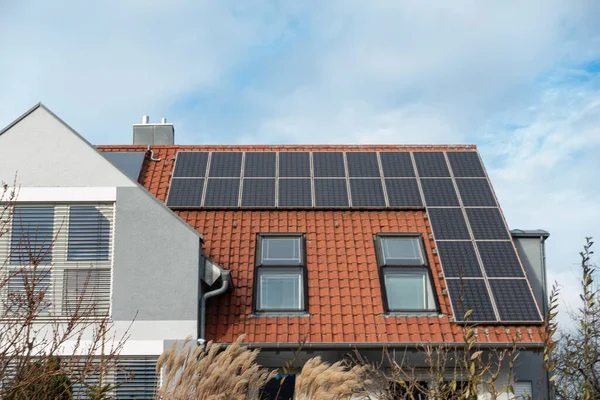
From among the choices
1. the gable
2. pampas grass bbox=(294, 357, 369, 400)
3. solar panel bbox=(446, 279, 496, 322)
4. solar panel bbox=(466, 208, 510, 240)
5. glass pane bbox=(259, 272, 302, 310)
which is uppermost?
the gable

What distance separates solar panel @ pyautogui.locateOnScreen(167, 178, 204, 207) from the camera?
1463 centimetres

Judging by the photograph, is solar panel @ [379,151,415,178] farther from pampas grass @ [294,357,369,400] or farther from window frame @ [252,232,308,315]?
Answer: pampas grass @ [294,357,369,400]

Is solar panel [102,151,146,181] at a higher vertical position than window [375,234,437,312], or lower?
higher

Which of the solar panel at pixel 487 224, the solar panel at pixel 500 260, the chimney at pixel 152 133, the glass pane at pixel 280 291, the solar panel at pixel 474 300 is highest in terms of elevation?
the chimney at pixel 152 133

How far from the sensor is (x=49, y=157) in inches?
488

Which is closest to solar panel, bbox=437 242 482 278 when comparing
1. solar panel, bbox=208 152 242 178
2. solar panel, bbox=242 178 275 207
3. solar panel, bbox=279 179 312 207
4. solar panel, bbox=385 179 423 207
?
solar panel, bbox=385 179 423 207

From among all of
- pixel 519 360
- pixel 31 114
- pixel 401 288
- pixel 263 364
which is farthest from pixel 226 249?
pixel 519 360

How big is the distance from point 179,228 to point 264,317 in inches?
80.0

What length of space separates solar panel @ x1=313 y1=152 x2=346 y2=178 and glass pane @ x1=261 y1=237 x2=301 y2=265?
214 centimetres

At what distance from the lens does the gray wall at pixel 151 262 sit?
1165cm

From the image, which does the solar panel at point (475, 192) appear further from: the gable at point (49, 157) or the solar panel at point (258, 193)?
the gable at point (49, 157)

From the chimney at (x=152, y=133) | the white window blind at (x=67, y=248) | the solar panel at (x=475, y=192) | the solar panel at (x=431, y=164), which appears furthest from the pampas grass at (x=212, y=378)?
the chimney at (x=152, y=133)

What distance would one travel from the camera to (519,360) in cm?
1281

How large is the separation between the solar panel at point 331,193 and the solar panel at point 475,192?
234 centimetres
